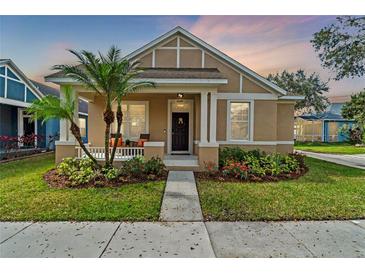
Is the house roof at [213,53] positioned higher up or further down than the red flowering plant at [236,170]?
higher up

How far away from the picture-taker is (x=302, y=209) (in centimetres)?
535

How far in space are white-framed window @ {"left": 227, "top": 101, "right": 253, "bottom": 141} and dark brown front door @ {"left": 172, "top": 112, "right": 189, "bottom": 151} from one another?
2.41m

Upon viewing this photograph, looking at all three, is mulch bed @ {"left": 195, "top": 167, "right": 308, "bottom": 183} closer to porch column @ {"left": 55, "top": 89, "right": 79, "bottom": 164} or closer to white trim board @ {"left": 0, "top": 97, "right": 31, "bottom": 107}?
porch column @ {"left": 55, "top": 89, "right": 79, "bottom": 164}

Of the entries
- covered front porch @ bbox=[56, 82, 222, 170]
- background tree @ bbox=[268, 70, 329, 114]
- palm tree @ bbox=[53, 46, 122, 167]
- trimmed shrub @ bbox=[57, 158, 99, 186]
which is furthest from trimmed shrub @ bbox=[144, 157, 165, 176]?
background tree @ bbox=[268, 70, 329, 114]

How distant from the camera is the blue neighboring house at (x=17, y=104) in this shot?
48.3 ft

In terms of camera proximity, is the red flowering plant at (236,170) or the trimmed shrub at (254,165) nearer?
the red flowering plant at (236,170)

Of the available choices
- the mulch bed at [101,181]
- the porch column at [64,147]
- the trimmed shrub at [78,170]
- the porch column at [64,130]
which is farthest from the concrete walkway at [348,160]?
the porch column at [64,130]

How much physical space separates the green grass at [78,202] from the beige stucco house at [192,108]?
242cm

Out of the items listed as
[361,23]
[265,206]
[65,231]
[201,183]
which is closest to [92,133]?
[201,183]

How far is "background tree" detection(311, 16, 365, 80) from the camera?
13.8 meters

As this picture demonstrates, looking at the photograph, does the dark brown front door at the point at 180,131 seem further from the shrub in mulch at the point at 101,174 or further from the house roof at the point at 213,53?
the shrub in mulch at the point at 101,174

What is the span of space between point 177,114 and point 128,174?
516 cm

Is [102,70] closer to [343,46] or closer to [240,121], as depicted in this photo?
[240,121]

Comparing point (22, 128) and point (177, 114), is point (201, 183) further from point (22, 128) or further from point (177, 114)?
point (22, 128)
